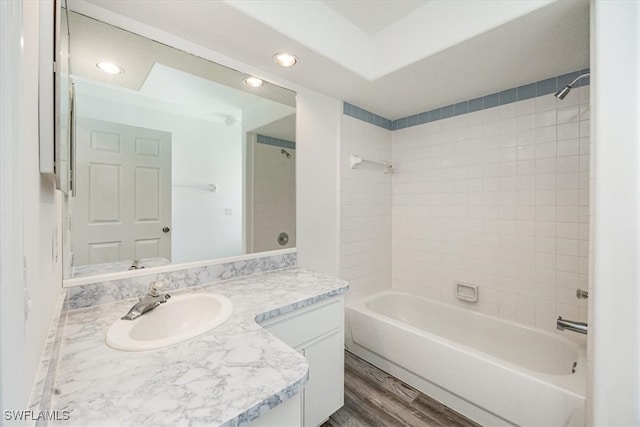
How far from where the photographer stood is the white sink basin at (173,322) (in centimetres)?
89

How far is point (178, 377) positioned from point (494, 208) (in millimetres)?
2271

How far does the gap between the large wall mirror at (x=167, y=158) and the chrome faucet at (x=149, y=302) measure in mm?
309

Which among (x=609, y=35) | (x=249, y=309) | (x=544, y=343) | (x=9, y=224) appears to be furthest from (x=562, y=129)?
(x=9, y=224)

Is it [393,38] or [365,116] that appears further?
[365,116]

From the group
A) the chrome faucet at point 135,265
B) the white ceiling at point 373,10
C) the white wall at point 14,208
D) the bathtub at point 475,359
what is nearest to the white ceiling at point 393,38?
the white ceiling at point 373,10

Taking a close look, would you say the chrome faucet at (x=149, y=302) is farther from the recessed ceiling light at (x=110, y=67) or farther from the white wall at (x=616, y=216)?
the white wall at (x=616, y=216)

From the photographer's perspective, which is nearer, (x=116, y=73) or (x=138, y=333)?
(x=138, y=333)

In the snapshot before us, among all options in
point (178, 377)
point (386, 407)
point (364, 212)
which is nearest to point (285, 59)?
point (364, 212)

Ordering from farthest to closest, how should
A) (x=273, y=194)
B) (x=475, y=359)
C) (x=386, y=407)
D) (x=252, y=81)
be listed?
(x=273, y=194)
(x=252, y=81)
(x=386, y=407)
(x=475, y=359)

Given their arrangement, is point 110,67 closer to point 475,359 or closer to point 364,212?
point 364,212

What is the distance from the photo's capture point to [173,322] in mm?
1232

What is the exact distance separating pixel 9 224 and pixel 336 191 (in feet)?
6.28

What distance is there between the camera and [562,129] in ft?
5.84

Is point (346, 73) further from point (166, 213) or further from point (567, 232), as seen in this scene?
point (567, 232)
